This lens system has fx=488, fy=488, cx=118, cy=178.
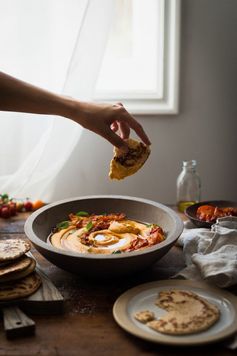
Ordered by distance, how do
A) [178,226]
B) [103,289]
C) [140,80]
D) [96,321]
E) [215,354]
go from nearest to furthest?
[215,354] < [96,321] < [103,289] < [178,226] < [140,80]

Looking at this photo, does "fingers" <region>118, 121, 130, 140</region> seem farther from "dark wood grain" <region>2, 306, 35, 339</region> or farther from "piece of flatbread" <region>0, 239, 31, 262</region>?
"dark wood grain" <region>2, 306, 35, 339</region>

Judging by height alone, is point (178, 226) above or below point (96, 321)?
above

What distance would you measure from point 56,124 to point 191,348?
1.43 metres

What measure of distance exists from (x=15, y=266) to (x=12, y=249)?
0.08 metres

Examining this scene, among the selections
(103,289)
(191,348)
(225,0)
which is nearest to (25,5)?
(225,0)

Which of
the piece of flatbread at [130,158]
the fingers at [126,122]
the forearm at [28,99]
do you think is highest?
the forearm at [28,99]

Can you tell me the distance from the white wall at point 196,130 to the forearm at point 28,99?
961 millimetres

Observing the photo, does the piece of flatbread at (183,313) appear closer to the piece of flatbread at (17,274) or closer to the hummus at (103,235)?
the hummus at (103,235)

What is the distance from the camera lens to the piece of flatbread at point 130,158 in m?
1.65

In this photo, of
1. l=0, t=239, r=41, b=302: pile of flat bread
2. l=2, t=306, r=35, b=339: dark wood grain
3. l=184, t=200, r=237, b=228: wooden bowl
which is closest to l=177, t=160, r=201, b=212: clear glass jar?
l=184, t=200, r=237, b=228: wooden bowl

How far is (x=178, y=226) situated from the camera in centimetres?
151

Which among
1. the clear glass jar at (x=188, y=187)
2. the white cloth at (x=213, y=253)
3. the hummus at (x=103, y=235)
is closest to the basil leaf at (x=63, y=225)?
the hummus at (x=103, y=235)

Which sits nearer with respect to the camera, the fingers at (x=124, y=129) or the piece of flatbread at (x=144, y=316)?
the piece of flatbread at (x=144, y=316)

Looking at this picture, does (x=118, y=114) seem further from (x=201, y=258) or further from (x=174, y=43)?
(x=174, y=43)
